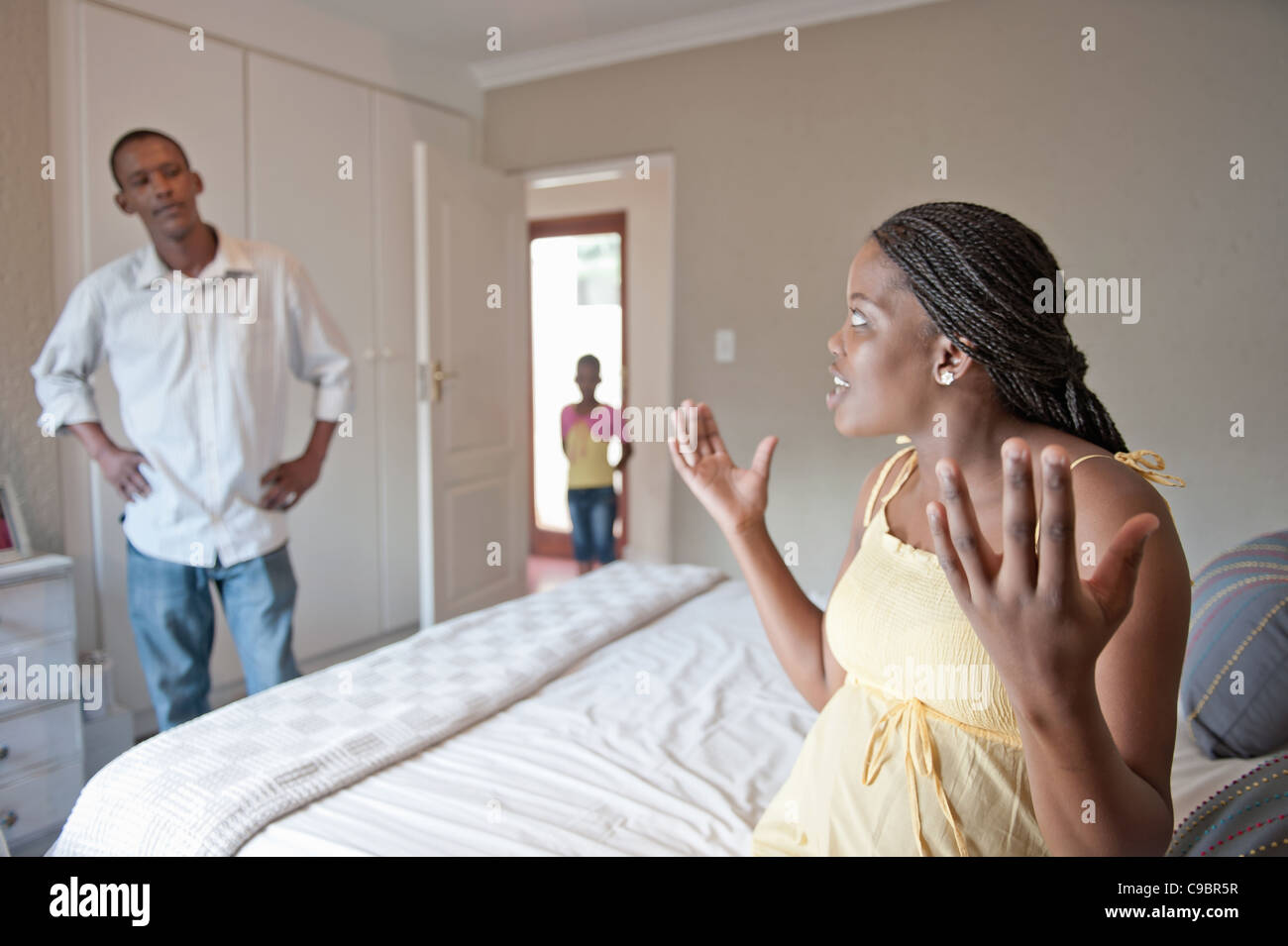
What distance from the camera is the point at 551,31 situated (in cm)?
335

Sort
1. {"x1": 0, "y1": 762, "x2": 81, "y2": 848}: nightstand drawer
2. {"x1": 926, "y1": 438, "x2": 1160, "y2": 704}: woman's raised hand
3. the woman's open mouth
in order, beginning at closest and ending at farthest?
{"x1": 926, "y1": 438, "x2": 1160, "y2": 704}: woman's raised hand
the woman's open mouth
{"x1": 0, "y1": 762, "x2": 81, "y2": 848}: nightstand drawer

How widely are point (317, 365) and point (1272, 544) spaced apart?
2.05 meters

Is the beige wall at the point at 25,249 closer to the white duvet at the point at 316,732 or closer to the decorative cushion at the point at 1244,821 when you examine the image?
the white duvet at the point at 316,732

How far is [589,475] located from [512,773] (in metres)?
2.69

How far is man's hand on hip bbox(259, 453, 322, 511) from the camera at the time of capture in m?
2.12

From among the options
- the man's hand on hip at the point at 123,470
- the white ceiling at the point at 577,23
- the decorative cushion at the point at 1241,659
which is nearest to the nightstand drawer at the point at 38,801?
the man's hand on hip at the point at 123,470

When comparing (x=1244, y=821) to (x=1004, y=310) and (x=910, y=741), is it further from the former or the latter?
(x=1004, y=310)

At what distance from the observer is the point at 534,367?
547 cm

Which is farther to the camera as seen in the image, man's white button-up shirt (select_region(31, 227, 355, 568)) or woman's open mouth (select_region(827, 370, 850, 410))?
man's white button-up shirt (select_region(31, 227, 355, 568))

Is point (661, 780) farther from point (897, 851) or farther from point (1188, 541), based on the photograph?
point (1188, 541)

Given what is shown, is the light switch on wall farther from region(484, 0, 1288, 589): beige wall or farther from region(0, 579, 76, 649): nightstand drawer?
region(0, 579, 76, 649): nightstand drawer

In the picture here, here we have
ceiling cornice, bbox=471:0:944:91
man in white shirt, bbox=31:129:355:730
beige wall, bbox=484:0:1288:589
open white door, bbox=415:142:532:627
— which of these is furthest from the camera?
open white door, bbox=415:142:532:627

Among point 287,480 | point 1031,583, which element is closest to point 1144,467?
point 1031,583

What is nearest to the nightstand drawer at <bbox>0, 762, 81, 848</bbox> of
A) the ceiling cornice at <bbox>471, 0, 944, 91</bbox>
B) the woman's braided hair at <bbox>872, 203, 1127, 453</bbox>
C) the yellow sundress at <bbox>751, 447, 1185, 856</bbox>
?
the yellow sundress at <bbox>751, 447, 1185, 856</bbox>
